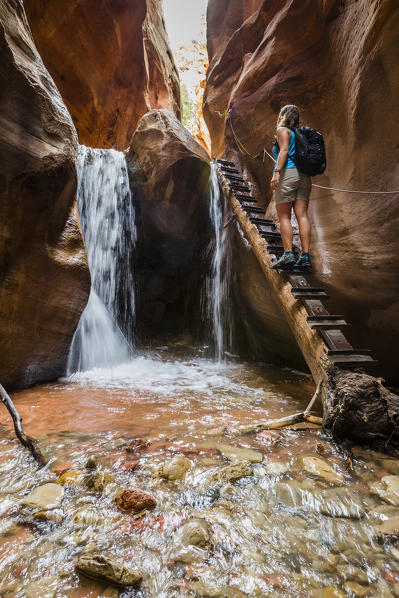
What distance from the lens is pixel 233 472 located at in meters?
1.83

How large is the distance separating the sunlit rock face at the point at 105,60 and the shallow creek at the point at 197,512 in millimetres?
12777

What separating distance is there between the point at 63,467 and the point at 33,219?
11.5 feet

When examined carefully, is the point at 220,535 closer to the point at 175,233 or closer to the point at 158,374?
the point at 158,374

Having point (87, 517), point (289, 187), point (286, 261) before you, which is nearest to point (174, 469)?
point (87, 517)

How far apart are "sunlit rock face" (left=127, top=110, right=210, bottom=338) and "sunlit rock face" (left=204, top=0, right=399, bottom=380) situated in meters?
2.42

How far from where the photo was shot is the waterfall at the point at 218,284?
768 centimetres

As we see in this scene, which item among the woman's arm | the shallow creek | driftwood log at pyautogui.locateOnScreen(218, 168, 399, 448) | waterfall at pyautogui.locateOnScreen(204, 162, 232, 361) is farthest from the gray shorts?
waterfall at pyautogui.locateOnScreen(204, 162, 232, 361)

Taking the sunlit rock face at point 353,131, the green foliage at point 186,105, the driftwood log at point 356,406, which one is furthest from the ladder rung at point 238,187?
the green foliage at point 186,105

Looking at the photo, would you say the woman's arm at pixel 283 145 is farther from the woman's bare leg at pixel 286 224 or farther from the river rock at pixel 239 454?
the river rock at pixel 239 454

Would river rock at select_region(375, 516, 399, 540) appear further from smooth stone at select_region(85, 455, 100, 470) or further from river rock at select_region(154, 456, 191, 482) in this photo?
smooth stone at select_region(85, 455, 100, 470)

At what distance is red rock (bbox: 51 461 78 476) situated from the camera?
1813 mm

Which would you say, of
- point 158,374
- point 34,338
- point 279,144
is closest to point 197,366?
point 158,374

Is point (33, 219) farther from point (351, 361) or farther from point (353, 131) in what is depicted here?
point (353, 131)

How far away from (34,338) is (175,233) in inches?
208
